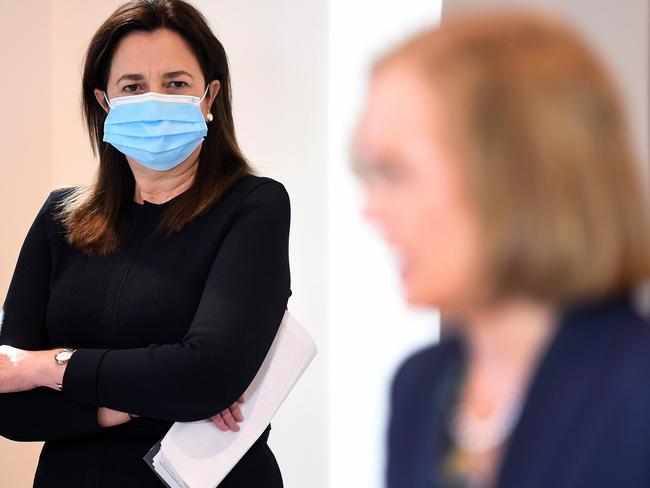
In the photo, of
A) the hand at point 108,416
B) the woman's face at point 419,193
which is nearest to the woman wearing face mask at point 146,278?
the hand at point 108,416

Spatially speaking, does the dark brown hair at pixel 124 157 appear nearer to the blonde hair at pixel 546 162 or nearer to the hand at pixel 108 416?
the hand at pixel 108 416

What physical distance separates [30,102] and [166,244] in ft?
5.85

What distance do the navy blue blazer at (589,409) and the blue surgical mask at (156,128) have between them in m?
1.39

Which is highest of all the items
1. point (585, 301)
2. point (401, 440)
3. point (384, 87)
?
point (384, 87)

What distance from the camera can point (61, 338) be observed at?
6.27 feet

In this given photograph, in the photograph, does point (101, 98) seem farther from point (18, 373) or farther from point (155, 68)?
point (18, 373)

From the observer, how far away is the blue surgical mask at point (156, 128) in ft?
6.32

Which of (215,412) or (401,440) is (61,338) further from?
(401,440)

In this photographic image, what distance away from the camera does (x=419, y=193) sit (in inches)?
25.8

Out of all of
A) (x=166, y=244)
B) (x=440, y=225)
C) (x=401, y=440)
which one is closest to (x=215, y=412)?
(x=166, y=244)

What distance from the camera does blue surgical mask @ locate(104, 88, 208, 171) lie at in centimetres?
193

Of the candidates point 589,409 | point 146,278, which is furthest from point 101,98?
point 589,409

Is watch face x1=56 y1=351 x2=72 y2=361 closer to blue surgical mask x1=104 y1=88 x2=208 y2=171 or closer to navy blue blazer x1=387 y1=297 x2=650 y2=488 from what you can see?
blue surgical mask x1=104 y1=88 x2=208 y2=171

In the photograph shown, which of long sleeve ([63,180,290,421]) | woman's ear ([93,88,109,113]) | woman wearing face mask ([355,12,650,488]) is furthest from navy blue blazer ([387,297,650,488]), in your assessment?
woman's ear ([93,88,109,113])
